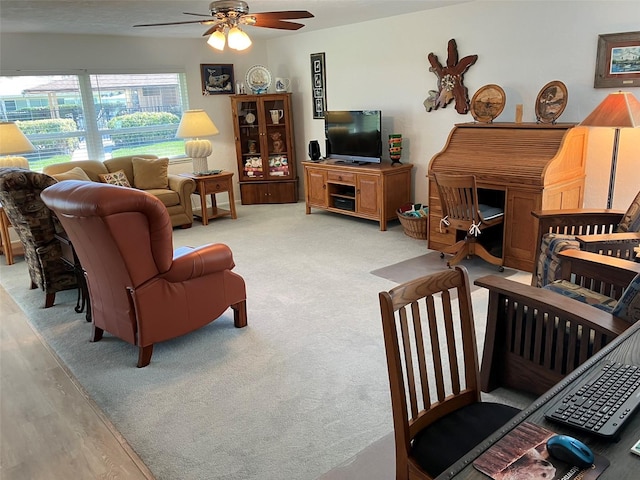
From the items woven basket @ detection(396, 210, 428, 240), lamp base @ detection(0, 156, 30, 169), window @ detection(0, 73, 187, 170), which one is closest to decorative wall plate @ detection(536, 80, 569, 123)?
woven basket @ detection(396, 210, 428, 240)

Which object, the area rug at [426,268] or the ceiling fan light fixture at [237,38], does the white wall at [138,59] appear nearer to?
the ceiling fan light fixture at [237,38]

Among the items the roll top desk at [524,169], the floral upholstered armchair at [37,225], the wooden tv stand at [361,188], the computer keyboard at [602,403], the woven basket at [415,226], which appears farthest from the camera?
the wooden tv stand at [361,188]

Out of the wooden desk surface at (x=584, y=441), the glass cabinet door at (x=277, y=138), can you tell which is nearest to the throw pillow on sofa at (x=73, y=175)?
the glass cabinet door at (x=277, y=138)

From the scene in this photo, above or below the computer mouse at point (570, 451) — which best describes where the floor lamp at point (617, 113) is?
above

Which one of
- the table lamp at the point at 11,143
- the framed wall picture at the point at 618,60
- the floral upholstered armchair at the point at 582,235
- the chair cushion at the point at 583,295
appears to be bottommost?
the chair cushion at the point at 583,295

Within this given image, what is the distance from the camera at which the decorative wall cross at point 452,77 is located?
5.04 m

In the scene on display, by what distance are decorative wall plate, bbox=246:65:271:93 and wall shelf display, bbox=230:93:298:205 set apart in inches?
7.1

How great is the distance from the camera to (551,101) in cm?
425

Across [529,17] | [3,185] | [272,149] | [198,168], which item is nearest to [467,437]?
[3,185]

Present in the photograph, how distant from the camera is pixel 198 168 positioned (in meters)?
6.59

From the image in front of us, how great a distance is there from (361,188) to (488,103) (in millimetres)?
1724

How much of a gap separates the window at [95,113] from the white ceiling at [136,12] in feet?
2.08

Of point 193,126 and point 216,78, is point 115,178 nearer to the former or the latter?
point 193,126

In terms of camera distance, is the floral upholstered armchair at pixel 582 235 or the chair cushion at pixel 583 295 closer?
the chair cushion at pixel 583 295
